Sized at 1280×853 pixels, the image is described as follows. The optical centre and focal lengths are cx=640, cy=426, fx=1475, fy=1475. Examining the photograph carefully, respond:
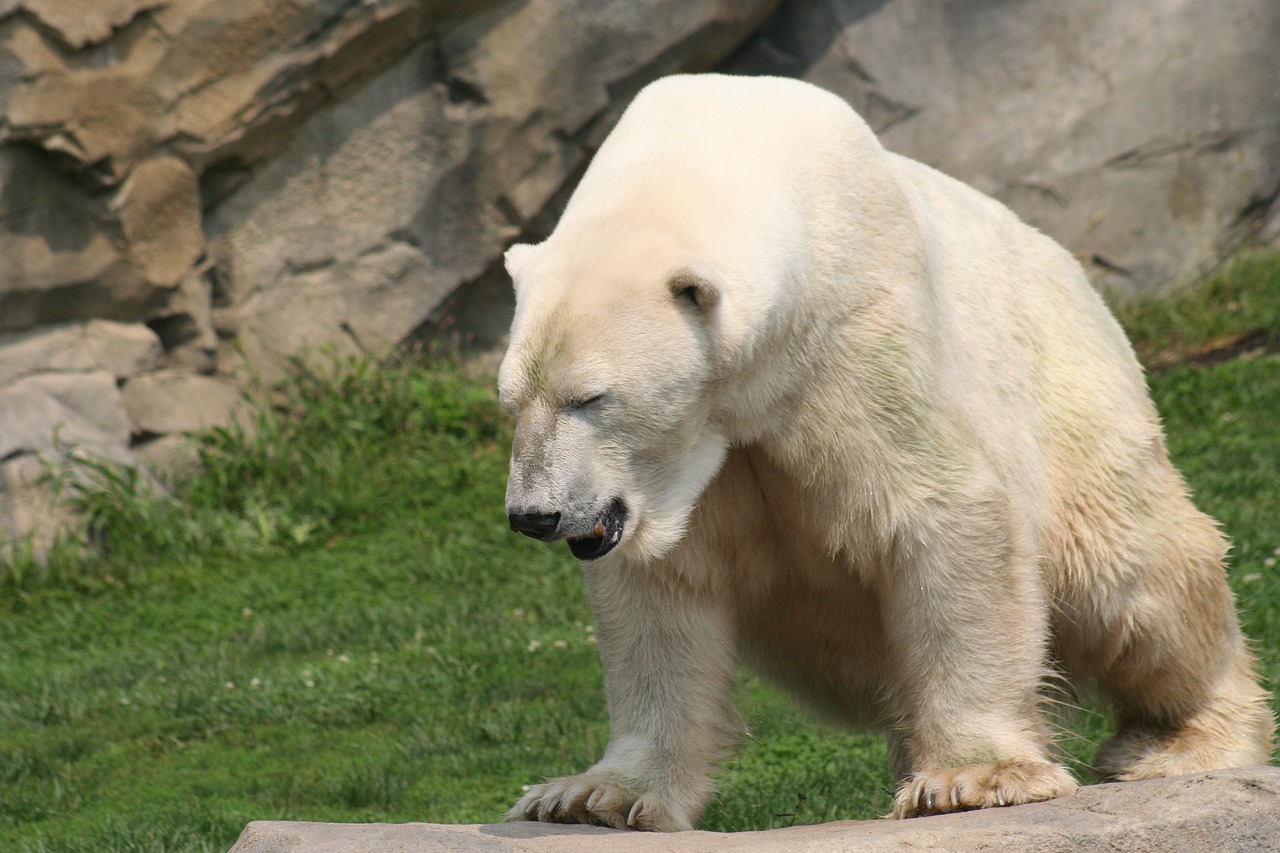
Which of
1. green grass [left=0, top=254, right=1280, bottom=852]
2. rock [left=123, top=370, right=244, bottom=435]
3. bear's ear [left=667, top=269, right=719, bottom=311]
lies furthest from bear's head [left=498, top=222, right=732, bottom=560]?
rock [left=123, top=370, right=244, bottom=435]

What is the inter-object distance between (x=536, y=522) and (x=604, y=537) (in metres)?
0.19

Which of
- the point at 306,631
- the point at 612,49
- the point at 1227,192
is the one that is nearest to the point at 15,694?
the point at 306,631

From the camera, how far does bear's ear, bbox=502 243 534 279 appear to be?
3.08 metres

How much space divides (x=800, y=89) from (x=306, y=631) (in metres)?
4.18

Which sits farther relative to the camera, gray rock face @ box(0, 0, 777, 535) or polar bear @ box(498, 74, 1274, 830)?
gray rock face @ box(0, 0, 777, 535)

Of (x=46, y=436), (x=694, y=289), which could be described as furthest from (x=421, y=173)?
(x=694, y=289)

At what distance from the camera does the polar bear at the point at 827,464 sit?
9.31ft

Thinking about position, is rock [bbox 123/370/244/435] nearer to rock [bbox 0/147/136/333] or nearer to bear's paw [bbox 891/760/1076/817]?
rock [bbox 0/147/136/333]

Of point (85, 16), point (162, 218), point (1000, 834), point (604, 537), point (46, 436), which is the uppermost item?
point (85, 16)

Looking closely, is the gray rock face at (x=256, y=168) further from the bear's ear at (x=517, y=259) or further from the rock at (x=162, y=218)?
the bear's ear at (x=517, y=259)

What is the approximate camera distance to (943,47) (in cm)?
988

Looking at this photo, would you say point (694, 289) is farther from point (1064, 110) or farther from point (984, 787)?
point (1064, 110)

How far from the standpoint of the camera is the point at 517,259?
3.15 m

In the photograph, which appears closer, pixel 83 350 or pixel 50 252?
pixel 50 252
